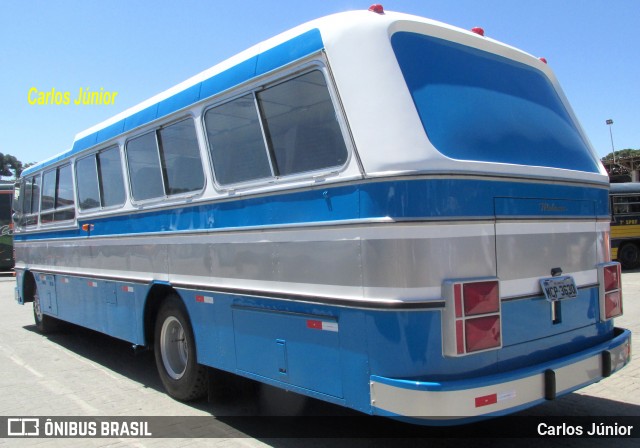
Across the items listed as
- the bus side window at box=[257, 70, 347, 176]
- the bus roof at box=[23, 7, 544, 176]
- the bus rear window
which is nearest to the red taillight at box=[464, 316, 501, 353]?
the bus rear window

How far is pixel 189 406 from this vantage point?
533 centimetres

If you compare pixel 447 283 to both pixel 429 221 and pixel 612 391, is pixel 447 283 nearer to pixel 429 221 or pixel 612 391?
pixel 429 221

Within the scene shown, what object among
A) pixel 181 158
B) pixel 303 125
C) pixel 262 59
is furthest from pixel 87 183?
pixel 303 125

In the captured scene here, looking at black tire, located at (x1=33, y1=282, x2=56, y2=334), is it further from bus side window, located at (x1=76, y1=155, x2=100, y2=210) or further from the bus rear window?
the bus rear window

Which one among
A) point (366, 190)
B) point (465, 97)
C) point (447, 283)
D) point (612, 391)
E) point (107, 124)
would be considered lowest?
point (612, 391)

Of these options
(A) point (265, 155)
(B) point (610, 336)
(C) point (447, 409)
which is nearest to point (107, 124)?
(A) point (265, 155)

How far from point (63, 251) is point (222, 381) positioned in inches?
154

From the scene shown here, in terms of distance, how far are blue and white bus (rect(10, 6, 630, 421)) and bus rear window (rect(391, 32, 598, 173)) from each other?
17 millimetres

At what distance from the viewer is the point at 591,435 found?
4320 millimetres

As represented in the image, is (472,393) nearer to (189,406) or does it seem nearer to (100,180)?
(189,406)

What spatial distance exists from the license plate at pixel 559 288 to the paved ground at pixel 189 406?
1.19 metres

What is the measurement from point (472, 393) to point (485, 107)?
6.35 ft

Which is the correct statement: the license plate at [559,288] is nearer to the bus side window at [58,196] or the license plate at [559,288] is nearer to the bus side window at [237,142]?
the bus side window at [237,142]

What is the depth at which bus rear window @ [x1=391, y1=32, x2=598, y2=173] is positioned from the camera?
3514mm
